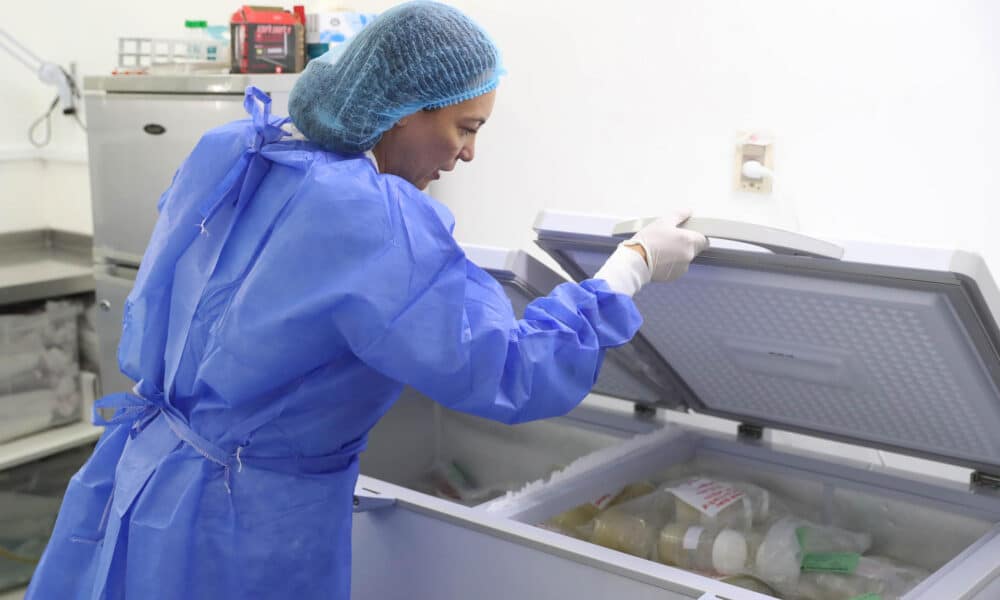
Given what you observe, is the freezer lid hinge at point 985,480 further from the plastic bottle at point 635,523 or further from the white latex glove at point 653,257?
the white latex glove at point 653,257

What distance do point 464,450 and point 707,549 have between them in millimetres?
705

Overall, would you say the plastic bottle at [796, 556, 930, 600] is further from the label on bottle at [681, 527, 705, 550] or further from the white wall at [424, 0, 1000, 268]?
the white wall at [424, 0, 1000, 268]

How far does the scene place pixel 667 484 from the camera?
182 centimetres

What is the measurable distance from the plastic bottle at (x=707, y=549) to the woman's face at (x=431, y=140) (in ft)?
2.35

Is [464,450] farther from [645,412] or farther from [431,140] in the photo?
[431,140]

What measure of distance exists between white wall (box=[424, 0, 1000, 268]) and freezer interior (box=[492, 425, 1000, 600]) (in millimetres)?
523

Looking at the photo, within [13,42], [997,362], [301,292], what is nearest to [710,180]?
[997,362]

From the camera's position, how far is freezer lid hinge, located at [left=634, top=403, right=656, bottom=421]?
199 centimetres

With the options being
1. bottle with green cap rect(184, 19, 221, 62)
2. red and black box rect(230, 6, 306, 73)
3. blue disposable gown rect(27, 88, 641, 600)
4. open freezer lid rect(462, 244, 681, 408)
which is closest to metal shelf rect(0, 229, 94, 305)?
bottle with green cap rect(184, 19, 221, 62)

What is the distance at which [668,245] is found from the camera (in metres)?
1.33

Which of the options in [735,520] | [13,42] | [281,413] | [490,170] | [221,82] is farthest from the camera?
[13,42]

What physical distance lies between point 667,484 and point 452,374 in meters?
0.79

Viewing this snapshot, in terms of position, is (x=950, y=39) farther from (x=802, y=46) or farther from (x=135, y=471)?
(x=135, y=471)

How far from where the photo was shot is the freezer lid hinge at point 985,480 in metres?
1.62
